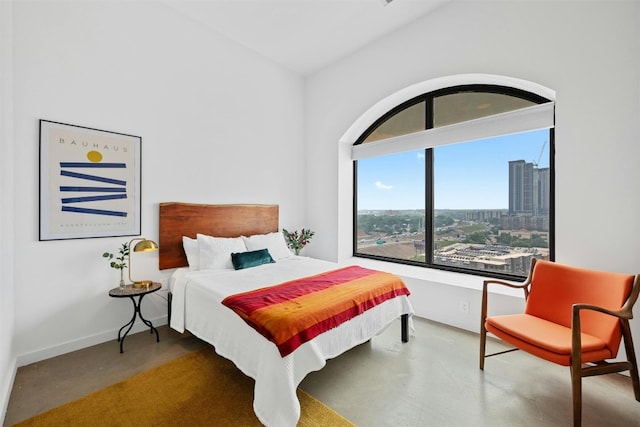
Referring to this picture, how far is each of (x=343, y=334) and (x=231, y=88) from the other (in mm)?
3246

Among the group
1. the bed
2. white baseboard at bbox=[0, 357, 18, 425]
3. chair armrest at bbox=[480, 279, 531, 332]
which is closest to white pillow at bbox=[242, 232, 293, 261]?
the bed

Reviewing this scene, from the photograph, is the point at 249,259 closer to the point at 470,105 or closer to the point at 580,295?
the point at 580,295

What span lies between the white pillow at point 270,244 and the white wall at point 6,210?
1955 millimetres

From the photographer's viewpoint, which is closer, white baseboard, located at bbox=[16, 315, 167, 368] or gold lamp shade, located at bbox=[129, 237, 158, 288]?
white baseboard, located at bbox=[16, 315, 167, 368]

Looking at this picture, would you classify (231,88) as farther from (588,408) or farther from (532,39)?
(588,408)

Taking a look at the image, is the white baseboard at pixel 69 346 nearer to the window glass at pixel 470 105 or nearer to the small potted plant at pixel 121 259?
the small potted plant at pixel 121 259

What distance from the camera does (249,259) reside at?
3057mm

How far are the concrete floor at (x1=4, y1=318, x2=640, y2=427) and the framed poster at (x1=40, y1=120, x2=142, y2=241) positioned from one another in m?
1.10

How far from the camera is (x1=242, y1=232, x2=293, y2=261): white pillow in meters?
3.43

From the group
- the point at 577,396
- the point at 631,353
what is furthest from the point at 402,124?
the point at 577,396

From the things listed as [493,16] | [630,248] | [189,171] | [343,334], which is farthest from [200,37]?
[630,248]

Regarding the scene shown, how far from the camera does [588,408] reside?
1.76 meters

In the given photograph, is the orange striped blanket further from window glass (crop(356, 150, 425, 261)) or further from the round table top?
window glass (crop(356, 150, 425, 261))

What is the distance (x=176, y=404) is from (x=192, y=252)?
61.2 inches
